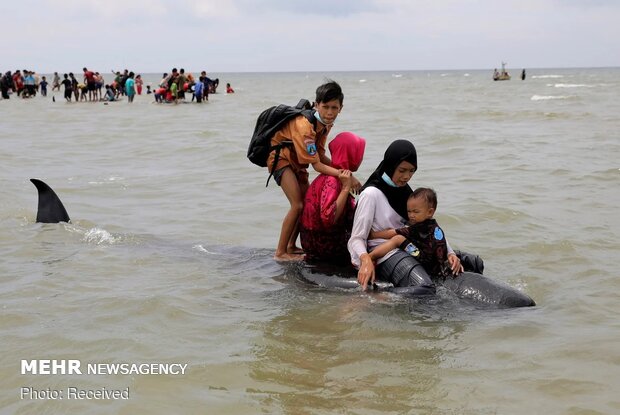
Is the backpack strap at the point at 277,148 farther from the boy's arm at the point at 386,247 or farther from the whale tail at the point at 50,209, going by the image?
the whale tail at the point at 50,209

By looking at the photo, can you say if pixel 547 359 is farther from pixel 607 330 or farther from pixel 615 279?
pixel 615 279

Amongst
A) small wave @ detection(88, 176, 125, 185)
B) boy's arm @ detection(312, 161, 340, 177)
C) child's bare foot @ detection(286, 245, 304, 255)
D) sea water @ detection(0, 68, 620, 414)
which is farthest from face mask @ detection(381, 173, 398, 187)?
small wave @ detection(88, 176, 125, 185)

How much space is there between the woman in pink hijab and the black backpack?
1.52 feet

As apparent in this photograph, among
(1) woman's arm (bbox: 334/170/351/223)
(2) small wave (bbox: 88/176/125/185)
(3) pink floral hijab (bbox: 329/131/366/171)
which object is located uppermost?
(3) pink floral hijab (bbox: 329/131/366/171)

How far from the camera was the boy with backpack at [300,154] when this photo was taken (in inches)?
234

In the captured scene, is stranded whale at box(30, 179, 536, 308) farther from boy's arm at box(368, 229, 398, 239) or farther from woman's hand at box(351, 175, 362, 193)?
woman's hand at box(351, 175, 362, 193)

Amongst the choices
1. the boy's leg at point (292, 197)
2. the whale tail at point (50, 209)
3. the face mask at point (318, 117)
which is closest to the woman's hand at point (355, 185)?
the face mask at point (318, 117)

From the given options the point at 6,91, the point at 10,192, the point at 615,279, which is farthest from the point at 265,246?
the point at 6,91

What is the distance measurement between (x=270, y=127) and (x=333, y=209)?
107cm

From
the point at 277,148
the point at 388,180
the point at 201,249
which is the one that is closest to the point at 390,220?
the point at 388,180

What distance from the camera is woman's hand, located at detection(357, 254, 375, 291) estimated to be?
220 inches

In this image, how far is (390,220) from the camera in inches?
227

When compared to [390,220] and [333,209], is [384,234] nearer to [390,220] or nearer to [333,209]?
[390,220]

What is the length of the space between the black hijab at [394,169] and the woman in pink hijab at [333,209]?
0.85 ft
